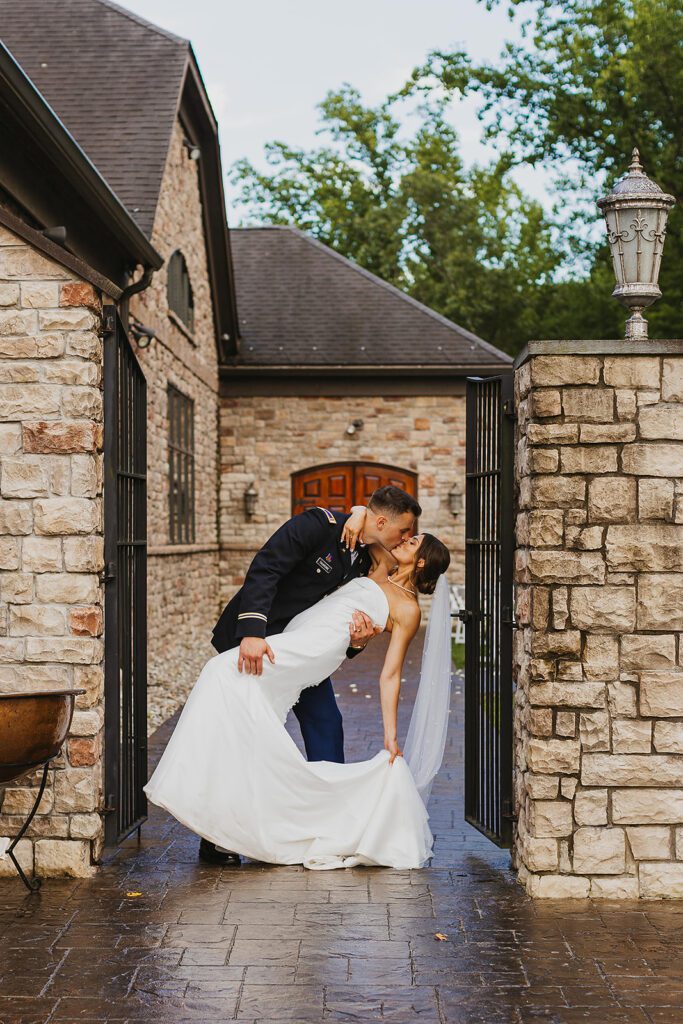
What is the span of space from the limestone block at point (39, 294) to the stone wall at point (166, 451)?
207 inches

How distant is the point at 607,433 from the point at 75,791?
3.02 metres

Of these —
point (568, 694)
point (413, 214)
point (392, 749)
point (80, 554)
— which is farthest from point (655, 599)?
point (413, 214)

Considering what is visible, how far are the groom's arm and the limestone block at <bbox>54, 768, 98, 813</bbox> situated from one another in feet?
3.30

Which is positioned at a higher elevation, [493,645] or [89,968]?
[493,645]

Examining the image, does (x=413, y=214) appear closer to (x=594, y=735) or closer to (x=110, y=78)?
(x=110, y=78)

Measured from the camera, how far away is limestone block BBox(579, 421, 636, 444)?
18.7ft

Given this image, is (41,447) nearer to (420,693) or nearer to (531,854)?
(420,693)

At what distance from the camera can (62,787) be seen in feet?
19.6

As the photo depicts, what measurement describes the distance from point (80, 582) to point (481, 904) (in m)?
2.37

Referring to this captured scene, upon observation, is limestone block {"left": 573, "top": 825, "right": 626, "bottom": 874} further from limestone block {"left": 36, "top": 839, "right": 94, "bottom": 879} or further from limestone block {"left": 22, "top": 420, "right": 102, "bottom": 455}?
limestone block {"left": 22, "top": 420, "right": 102, "bottom": 455}

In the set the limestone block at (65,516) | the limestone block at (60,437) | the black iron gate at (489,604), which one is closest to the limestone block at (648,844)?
the black iron gate at (489,604)

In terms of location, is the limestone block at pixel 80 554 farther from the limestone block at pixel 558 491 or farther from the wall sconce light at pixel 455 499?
the wall sconce light at pixel 455 499

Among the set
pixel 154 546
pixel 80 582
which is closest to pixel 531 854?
pixel 80 582

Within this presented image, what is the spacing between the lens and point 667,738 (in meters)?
5.70
